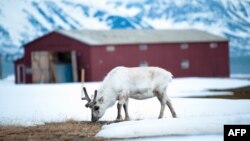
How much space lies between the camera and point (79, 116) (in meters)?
16.3

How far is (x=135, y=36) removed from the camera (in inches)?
1850

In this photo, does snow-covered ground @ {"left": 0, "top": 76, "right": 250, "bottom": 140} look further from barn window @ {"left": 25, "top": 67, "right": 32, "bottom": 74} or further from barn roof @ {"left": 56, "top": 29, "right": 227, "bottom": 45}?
barn window @ {"left": 25, "top": 67, "right": 32, "bottom": 74}

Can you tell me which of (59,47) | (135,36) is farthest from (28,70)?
(135,36)

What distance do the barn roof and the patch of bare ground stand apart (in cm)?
2877

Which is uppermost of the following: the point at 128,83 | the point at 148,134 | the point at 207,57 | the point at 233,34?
the point at 233,34

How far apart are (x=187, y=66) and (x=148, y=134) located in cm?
3579

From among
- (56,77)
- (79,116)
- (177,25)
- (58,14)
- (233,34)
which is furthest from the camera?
(58,14)

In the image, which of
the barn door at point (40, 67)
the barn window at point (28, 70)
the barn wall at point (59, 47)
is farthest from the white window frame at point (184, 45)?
the barn window at point (28, 70)

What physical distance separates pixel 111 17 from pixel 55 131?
245 ft

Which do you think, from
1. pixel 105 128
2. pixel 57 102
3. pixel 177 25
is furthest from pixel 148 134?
pixel 177 25

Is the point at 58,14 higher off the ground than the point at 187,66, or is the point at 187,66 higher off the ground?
the point at 58,14

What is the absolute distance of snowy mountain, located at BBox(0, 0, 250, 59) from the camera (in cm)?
7536

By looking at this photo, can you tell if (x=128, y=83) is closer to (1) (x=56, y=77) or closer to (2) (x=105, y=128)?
(2) (x=105, y=128)

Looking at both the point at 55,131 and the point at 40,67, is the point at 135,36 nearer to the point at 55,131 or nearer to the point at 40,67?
the point at 40,67
